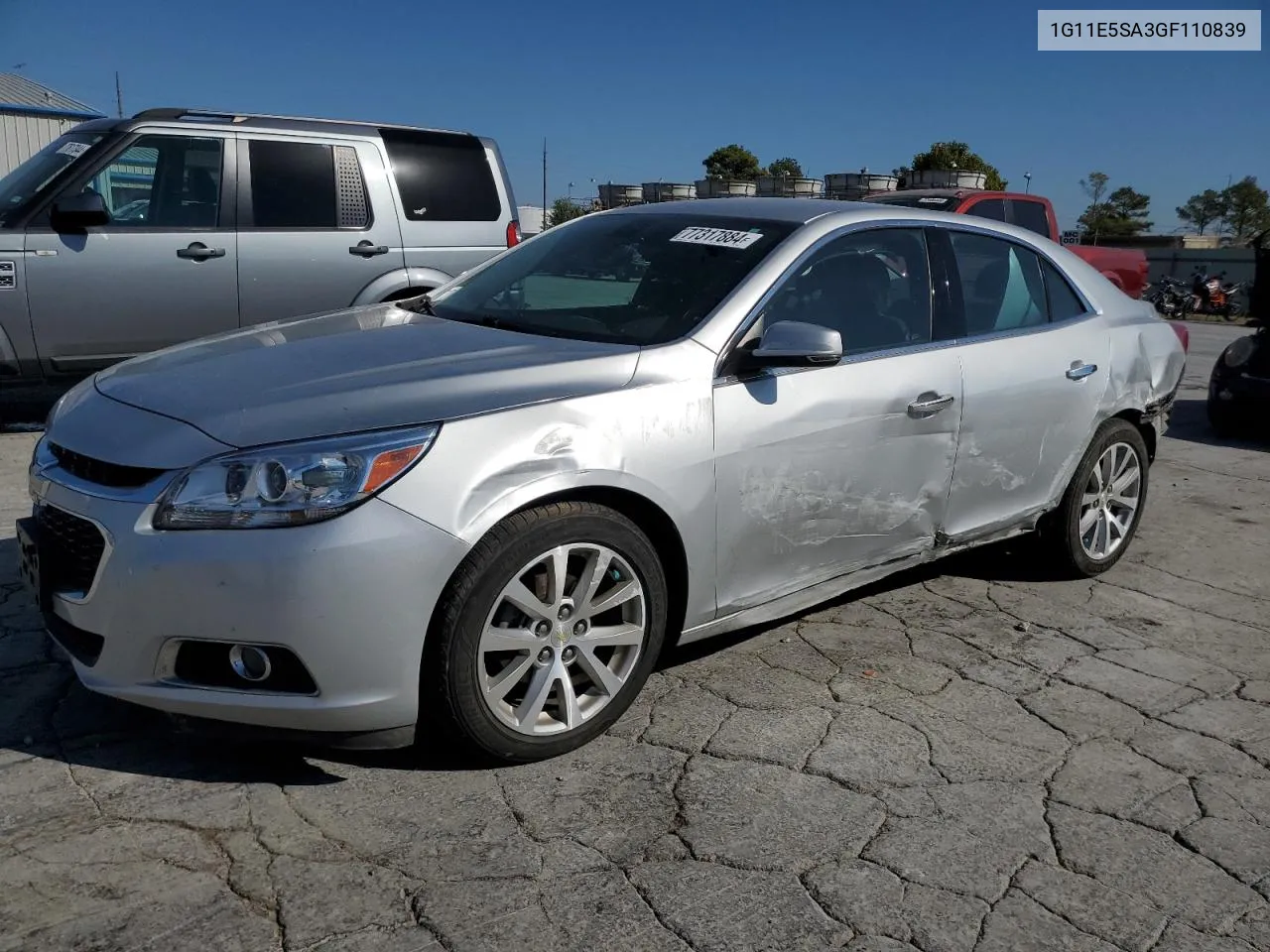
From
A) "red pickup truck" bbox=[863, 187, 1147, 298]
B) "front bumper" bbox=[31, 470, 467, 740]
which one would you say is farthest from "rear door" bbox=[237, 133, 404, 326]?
"red pickup truck" bbox=[863, 187, 1147, 298]

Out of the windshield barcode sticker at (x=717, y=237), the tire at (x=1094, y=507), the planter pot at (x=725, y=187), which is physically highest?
the planter pot at (x=725, y=187)

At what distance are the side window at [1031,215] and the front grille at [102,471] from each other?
10.6m

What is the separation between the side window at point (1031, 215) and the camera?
1184 centimetres

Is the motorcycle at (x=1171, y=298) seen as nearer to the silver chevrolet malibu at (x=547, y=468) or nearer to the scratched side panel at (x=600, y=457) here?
the silver chevrolet malibu at (x=547, y=468)

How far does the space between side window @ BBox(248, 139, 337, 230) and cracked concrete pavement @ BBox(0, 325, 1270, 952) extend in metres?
3.72

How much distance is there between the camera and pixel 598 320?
3.75m

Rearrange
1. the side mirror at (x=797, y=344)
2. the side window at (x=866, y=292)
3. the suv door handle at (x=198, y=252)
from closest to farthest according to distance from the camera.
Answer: the side mirror at (x=797, y=344) → the side window at (x=866, y=292) → the suv door handle at (x=198, y=252)

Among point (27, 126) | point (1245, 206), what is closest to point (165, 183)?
point (27, 126)

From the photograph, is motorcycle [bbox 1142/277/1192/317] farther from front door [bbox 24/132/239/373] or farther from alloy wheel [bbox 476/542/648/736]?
alloy wheel [bbox 476/542/648/736]

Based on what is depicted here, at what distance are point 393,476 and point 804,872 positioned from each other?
1369mm

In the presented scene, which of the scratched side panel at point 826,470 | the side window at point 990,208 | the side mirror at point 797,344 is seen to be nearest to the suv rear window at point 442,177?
the scratched side panel at point 826,470

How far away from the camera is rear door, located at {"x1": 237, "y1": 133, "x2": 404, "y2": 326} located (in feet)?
23.6

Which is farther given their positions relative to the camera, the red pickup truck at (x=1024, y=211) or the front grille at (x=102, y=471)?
the red pickup truck at (x=1024, y=211)

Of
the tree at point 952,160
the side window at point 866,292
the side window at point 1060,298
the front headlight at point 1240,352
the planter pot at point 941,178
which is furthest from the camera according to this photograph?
the tree at point 952,160
